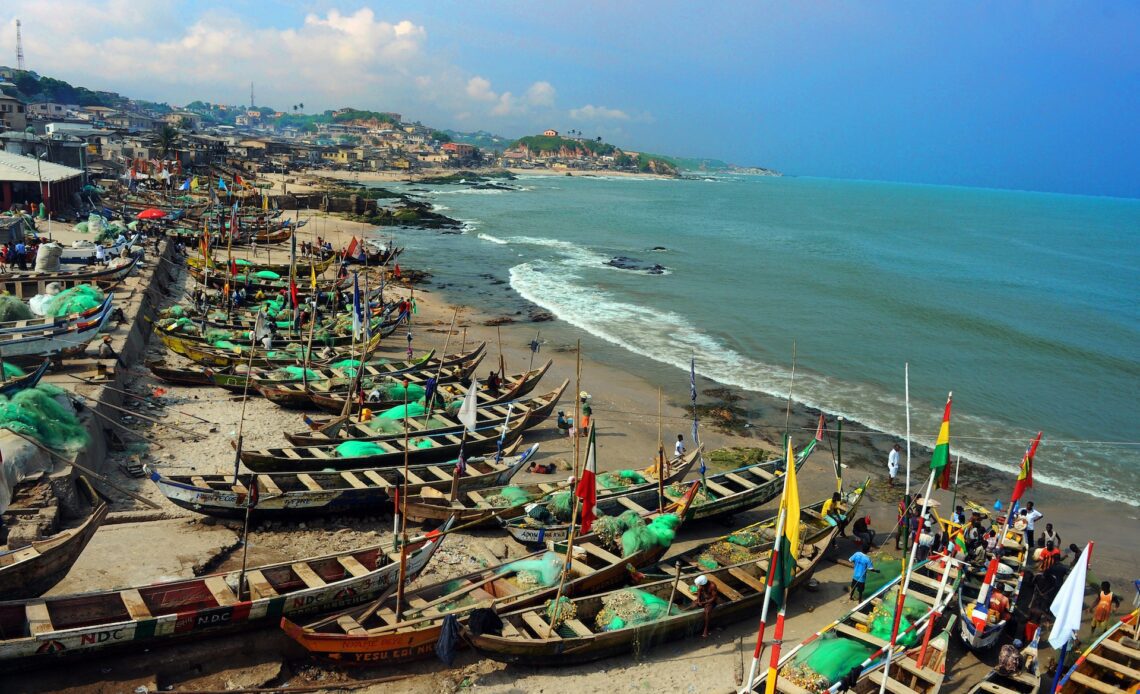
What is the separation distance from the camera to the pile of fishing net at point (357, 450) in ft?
55.3

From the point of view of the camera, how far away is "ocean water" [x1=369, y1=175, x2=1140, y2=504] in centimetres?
2614

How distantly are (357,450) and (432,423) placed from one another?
112 inches

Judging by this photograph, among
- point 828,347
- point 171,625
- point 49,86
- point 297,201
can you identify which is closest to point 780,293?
point 828,347

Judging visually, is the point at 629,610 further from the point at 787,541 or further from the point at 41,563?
the point at 41,563

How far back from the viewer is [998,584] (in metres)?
13.7

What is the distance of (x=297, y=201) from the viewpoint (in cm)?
6825


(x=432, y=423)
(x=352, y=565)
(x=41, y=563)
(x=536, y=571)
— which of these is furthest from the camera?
(x=432, y=423)

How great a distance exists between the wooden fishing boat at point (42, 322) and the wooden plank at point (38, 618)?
12434 mm

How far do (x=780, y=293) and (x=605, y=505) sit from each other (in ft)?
110

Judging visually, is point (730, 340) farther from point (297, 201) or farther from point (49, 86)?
point (49, 86)

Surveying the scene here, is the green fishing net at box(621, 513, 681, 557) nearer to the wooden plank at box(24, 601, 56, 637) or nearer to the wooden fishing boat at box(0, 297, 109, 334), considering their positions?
the wooden plank at box(24, 601, 56, 637)

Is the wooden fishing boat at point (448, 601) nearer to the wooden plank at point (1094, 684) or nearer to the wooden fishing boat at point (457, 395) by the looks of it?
the wooden plank at point (1094, 684)

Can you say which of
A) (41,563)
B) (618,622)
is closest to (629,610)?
→ (618,622)

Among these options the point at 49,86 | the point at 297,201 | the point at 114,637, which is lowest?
the point at 114,637
